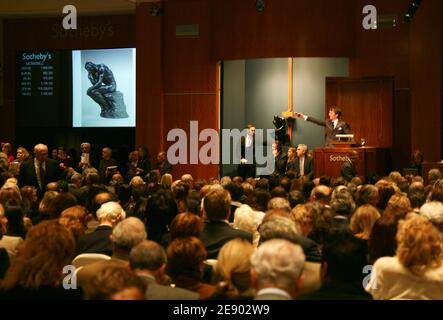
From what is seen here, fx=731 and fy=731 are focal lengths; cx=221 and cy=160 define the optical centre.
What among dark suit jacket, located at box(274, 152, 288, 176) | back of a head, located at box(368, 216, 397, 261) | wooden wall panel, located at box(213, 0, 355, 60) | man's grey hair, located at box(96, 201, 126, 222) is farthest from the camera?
wooden wall panel, located at box(213, 0, 355, 60)

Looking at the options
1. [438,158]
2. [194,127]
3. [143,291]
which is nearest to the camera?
[143,291]

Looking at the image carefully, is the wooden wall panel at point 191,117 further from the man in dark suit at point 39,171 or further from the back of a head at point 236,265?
the back of a head at point 236,265

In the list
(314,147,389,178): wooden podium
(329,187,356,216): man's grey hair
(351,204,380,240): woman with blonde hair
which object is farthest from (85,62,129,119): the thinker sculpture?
(351,204,380,240): woman with blonde hair

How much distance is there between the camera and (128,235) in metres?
4.18

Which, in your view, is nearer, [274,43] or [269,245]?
[269,245]

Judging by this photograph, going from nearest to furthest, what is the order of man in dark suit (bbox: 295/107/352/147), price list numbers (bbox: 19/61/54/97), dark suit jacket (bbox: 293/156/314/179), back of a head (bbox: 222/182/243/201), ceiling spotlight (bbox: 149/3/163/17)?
back of a head (bbox: 222/182/243/201), dark suit jacket (bbox: 293/156/314/179), man in dark suit (bbox: 295/107/352/147), ceiling spotlight (bbox: 149/3/163/17), price list numbers (bbox: 19/61/54/97)

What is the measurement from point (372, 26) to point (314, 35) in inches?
43.2

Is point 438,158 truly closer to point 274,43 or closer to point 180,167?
point 274,43

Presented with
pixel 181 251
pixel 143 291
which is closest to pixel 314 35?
pixel 181 251

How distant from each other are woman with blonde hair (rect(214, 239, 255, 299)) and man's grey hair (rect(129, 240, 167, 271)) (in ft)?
0.97

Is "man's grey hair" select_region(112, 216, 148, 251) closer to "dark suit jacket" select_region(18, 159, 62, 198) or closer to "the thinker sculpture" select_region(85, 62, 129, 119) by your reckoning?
"dark suit jacket" select_region(18, 159, 62, 198)

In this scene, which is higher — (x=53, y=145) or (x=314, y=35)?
(x=314, y=35)

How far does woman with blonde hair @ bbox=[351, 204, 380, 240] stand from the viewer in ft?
16.5

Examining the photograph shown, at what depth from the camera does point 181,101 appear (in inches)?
590
